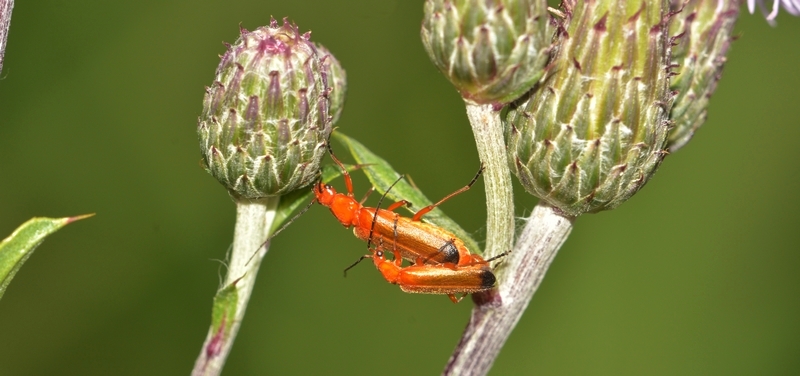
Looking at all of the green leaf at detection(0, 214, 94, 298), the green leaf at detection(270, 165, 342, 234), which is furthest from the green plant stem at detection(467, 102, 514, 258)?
the green leaf at detection(0, 214, 94, 298)

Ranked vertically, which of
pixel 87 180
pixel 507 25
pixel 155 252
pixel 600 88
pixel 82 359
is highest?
pixel 507 25

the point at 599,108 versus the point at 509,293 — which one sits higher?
the point at 599,108

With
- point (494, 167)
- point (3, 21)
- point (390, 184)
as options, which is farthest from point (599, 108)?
point (3, 21)

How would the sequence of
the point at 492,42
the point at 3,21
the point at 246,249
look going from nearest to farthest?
the point at 3,21 → the point at 492,42 → the point at 246,249

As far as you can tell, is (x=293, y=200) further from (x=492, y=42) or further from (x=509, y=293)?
(x=492, y=42)

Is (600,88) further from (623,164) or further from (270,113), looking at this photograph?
(270,113)

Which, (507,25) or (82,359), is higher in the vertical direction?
(507,25)

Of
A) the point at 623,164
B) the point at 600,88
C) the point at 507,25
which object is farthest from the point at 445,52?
the point at 623,164

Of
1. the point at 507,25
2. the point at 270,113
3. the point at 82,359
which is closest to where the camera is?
the point at 507,25

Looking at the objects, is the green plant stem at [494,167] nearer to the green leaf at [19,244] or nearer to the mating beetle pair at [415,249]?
the mating beetle pair at [415,249]
